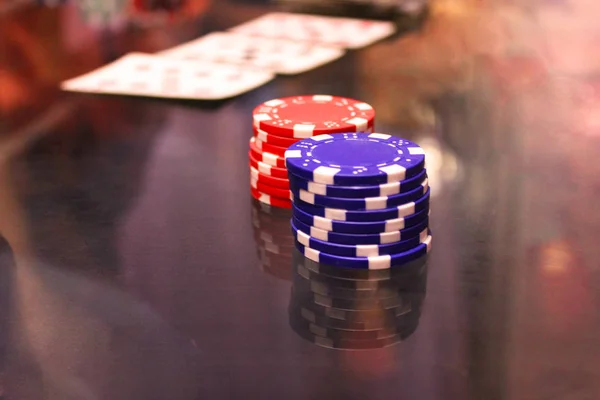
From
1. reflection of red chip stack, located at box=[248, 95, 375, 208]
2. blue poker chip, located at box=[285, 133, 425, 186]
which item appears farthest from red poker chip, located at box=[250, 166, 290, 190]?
blue poker chip, located at box=[285, 133, 425, 186]

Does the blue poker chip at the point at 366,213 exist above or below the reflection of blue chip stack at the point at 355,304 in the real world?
above

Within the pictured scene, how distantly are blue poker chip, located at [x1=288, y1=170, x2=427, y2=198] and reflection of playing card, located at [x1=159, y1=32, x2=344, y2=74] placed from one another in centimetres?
115

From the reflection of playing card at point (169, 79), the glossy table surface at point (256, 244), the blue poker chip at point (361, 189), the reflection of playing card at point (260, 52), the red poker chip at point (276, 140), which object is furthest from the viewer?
the reflection of playing card at point (260, 52)

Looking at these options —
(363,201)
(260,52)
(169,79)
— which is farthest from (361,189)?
(260,52)

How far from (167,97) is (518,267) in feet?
3.79

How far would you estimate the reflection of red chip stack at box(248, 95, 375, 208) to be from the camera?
4.66 ft

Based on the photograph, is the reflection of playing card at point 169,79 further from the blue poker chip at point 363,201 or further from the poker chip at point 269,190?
the blue poker chip at point 363,201

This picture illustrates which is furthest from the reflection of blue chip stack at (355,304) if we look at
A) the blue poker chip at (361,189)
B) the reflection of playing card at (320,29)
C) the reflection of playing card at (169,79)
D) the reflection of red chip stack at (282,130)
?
the reflection of playing card at (320,29)

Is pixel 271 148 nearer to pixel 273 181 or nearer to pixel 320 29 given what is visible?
pixel 273 181

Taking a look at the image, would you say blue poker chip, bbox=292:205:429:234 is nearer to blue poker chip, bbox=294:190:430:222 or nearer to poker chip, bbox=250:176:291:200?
blue poker chip, bbox=294:190:430:222

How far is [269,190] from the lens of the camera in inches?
57.2

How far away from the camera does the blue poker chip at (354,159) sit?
3.85 feet

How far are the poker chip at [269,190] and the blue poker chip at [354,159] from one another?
0.46 ft

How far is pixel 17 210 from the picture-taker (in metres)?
1.45
